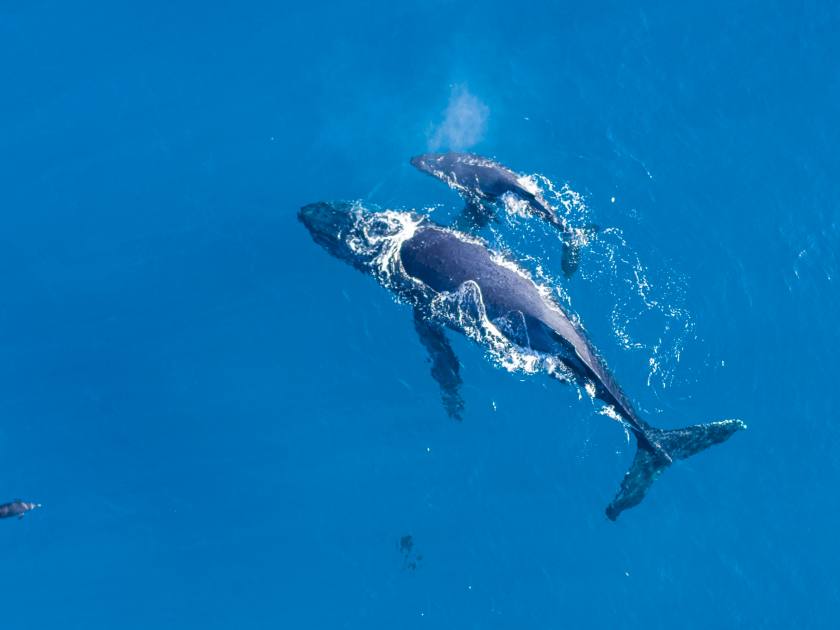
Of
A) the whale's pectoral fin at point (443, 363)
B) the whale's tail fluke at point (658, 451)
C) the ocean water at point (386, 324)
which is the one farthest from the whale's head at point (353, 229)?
the whale's tail fluke at point (658, 451)

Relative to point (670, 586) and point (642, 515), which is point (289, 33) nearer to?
point (642, 515)

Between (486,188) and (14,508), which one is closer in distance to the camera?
(14,508)

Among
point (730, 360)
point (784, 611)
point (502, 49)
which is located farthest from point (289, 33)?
point (784, 611)

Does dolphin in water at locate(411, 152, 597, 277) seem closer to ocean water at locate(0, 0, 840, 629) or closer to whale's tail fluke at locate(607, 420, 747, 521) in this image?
ocean water at locate(0, 0, 840, 629)

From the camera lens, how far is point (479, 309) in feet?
85.8

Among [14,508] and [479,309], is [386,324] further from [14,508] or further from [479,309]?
[14,508]

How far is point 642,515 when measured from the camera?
27234 mm

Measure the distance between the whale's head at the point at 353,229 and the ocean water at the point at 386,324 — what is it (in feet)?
2.22

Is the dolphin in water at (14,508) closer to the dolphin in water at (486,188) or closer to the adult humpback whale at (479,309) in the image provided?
the adult humpback whale at (479,309)

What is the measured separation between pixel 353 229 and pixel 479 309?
5.56 meters

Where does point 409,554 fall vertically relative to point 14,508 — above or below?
below

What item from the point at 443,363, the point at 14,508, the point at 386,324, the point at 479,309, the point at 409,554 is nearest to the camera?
the point at 479,309

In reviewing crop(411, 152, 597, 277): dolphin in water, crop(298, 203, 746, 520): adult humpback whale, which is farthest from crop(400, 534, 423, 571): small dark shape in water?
crop(411, 152, 597, 277): dolphin in water

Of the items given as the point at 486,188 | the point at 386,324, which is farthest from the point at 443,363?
the point at 486,188
